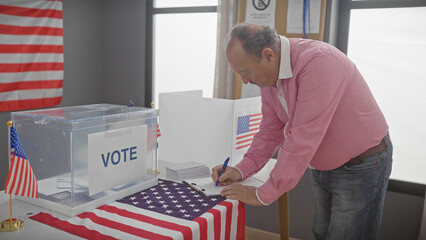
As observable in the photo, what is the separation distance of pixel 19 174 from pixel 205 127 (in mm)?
997

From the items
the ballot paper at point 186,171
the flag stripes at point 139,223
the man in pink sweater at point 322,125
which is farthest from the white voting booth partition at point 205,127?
the flag stripes at point 139,223

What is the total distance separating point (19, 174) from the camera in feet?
3.67

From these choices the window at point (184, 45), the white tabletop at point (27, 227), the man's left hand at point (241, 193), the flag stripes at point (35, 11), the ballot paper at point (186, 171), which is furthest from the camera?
the window at point (184, 45)

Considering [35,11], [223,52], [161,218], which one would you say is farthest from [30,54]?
[161,218]

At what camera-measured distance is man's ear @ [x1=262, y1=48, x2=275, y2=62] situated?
1.23m

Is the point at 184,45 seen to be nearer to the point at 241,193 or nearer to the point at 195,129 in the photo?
the point at 195,129

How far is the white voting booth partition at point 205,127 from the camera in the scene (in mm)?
1902

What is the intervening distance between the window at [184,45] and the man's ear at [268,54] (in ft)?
6.93

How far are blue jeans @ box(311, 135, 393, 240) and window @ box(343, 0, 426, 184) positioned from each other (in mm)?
1326

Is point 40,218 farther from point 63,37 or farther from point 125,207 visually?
point 63,37

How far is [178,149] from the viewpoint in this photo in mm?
2059

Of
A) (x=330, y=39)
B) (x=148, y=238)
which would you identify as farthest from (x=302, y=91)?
(x=330, y=39)

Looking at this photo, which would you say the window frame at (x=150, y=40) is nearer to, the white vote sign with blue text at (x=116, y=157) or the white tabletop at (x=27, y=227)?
the white vote sign with blue text at (x=116, y=157)

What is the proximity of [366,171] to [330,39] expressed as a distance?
1514mm
